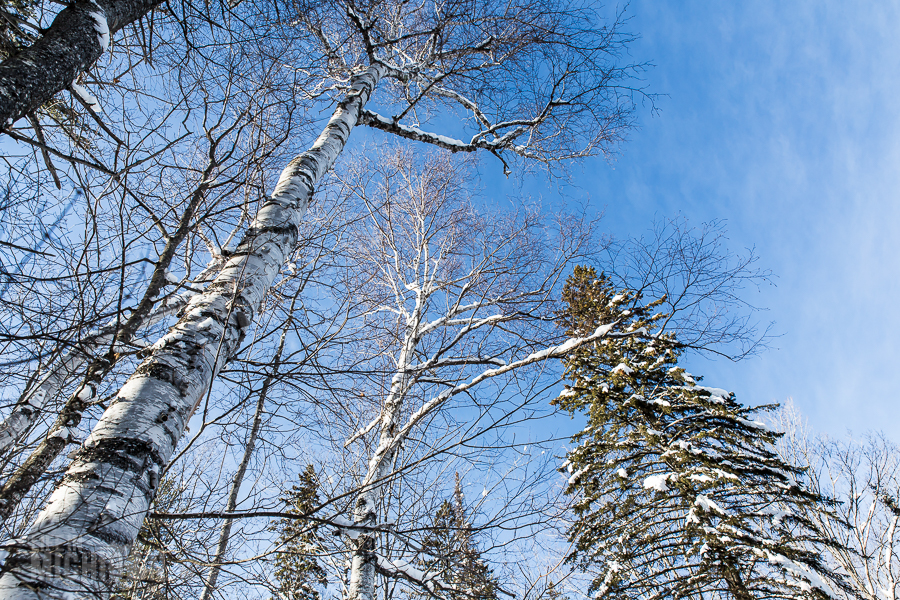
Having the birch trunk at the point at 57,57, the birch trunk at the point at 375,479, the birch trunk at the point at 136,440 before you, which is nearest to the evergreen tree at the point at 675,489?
the birch trunk at the point at 375,479

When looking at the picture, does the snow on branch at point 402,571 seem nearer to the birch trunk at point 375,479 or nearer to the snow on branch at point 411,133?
the birch trunk at point 375,479

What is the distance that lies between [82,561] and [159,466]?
1.17ft

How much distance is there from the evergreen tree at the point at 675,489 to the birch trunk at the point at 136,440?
3.88 meters

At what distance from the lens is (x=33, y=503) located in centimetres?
218

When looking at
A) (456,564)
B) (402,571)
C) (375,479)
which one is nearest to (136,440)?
(456,564)

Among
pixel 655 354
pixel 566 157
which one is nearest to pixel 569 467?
pixel 655 354

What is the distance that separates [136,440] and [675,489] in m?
6.47

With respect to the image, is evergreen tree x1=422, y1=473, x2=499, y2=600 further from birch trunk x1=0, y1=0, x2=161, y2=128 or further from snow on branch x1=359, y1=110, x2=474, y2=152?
snow on branch x1=359, y1=110, x2=474, y2=152

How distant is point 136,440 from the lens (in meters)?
1.40

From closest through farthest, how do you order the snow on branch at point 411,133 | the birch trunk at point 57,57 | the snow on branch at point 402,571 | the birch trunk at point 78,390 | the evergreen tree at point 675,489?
the birch trunk at point 57,57, the birch trunk at point 78,390, the snow on branch at point 402,571, the snow on branch at point 411,133, the evergreen tree at point 675,489

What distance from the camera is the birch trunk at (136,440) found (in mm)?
1082

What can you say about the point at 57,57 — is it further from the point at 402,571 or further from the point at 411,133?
the point at 402,571

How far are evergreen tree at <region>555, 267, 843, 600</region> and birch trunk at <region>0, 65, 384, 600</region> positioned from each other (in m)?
3.88

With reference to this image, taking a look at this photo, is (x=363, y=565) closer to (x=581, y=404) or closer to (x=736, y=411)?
→ (x=581, y=404)
